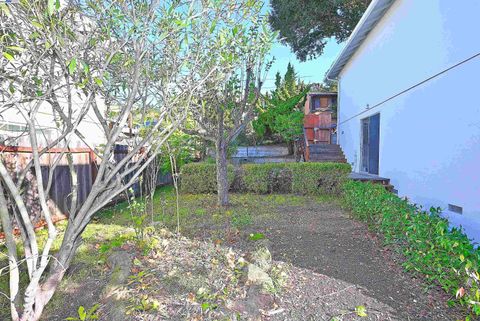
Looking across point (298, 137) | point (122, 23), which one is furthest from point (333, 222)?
point (298, 137)

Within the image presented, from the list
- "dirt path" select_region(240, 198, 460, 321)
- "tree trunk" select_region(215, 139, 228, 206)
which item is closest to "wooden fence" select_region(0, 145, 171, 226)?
"tree trunk" select_region(215, 139, 228, 206)

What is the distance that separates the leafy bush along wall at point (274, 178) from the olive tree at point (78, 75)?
5.91 m

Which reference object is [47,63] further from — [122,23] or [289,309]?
[289,309]

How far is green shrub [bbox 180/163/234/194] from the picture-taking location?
29.7 ft

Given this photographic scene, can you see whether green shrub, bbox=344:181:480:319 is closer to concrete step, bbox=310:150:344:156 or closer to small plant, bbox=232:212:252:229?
small plant, bbox=232:212:252:229

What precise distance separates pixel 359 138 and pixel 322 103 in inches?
340

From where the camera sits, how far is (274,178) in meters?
9.12

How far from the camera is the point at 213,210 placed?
6.52 metres

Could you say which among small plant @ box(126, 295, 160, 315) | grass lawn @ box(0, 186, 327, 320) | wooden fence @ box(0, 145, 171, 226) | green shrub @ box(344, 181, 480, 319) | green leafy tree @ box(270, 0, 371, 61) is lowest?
grass lawn @ box(0, 186, 327, 320)

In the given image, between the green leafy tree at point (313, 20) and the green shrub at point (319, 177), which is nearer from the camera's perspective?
the green shrub at point (319, 177)

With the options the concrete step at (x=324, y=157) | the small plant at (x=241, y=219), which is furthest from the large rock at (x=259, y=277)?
the concrete step at (x=324, y=157)

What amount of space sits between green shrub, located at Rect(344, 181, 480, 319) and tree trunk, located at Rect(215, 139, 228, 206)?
3.35 meters

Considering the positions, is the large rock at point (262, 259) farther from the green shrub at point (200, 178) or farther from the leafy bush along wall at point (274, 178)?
the green shrub at point (200, 178)

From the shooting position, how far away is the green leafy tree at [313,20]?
13.6m
